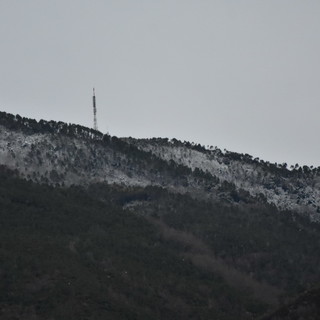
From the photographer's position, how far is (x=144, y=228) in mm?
113812

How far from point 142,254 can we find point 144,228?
12038 millimetres

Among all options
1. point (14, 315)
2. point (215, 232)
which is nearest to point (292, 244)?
point (215, 232)

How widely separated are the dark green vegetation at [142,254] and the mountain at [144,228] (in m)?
0.18

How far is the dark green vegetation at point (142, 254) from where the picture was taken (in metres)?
82.2

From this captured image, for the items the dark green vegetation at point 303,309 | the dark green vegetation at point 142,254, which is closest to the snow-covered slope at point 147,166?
the dark green vegetation at point 142,254

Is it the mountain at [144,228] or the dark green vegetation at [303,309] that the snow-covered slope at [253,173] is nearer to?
the mountain at [144,228]

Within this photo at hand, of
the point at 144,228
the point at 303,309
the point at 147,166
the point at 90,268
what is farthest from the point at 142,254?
the point at 303,309

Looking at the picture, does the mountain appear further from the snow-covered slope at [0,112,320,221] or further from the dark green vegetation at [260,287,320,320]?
the dark green vegetation at [260,287,320,320]

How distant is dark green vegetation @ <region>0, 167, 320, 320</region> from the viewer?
8225 centimetres

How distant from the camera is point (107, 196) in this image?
125188 mm

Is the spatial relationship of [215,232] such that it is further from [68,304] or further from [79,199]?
[68,304]

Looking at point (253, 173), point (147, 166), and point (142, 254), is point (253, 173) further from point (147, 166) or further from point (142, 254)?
point (142, 254)

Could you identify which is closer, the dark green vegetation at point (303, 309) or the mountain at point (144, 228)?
the dark green vegetation at point (303, 309)

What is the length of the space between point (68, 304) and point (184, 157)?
239ft
